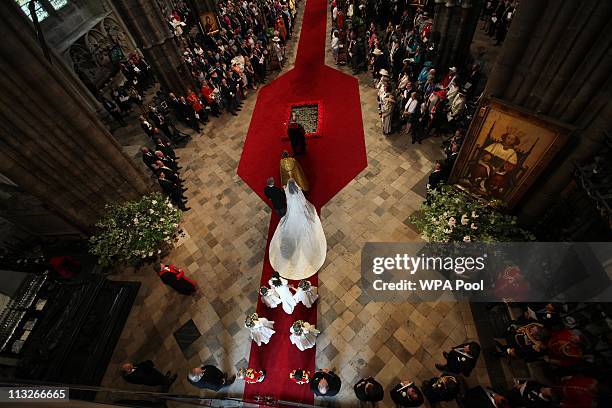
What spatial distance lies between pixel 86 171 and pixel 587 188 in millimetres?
10924

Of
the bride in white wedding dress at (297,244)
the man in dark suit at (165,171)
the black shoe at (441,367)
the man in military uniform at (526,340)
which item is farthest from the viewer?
the man in dark suit at (165,171)

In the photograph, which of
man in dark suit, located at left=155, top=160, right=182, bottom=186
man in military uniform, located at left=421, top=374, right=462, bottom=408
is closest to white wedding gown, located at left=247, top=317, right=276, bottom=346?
man in military uniform, located at left=421, top=374, right=462, bottom=408

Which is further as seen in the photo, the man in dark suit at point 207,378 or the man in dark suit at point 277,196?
the man in dark suit at point 277,196

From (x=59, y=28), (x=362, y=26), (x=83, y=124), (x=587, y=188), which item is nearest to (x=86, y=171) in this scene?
(x=83, y=124)

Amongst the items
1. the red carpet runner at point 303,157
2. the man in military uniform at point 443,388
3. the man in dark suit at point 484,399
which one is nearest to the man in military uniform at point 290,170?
the red carpet runner at point 303,157

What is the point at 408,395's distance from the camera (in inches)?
201

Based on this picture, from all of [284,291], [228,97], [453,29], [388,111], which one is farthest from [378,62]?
[284,291]

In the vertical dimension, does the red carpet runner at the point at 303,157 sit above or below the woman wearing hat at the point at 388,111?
below

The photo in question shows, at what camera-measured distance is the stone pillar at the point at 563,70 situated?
14.7 ft

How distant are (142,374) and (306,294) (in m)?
3.78

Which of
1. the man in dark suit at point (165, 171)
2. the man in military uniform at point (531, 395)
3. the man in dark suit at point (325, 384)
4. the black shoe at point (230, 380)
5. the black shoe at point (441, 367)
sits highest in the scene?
the man in dark suit at point (165, 171)

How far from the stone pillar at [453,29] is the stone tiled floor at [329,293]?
435 cm

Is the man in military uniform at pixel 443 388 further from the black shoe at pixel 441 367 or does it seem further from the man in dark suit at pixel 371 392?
the man in dark suit at pixel 371 392

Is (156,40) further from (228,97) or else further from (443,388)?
(443,388)
